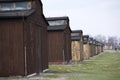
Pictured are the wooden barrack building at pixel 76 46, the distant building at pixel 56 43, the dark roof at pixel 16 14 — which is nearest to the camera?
the dark roof at pixel 16 14

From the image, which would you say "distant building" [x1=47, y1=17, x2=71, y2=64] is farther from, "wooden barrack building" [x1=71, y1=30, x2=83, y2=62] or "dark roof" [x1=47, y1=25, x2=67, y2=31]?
"wooden barrack building" [x1=71, y1=30, x2=83, y2=62]

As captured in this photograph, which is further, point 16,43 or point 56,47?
point 56,47

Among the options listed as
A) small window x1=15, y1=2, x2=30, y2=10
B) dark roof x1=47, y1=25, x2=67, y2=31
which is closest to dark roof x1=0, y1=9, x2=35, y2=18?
small window x1=15, y1=2, x2=30, y2=10

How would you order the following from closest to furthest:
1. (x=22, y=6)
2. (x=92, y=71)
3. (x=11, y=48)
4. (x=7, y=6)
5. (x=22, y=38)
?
(x=22, y=38)
(x=11, y=48)
(x=22, y=6)
(x=7, y=6)
(x=92, y=71)

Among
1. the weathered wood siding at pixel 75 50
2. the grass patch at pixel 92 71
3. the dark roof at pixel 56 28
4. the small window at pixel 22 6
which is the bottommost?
the grass patch at pixel 92 71

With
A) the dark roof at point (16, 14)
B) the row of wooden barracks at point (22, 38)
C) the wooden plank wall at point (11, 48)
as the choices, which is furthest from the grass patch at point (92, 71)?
the dark roof at point (16, 14)

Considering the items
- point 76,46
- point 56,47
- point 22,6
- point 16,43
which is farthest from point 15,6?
point 76,46

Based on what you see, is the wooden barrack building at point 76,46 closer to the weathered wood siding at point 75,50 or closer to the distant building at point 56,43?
the weathered wood siding at point 75,50

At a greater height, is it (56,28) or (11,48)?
(56,28)

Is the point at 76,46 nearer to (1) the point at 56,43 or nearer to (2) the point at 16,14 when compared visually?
(1) the point at 56,43

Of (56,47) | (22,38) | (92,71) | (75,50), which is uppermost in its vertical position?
(22,38)

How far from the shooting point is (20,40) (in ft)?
79.2

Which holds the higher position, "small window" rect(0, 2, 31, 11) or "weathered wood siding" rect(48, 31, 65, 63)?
"small window" rect(0, 2, 31, 11)

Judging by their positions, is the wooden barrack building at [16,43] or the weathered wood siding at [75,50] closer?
the wooden barrack building at [16,43]
